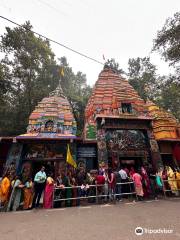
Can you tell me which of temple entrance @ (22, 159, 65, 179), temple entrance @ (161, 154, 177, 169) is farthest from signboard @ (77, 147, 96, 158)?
temple entrance @ (161, 154, 177, 169)

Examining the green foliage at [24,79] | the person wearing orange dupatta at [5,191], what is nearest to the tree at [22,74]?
the green foliage at [24,79]

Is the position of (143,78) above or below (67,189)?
above

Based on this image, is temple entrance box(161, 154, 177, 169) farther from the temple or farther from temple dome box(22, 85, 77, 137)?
temple dome box(22, 85, 77, 137)

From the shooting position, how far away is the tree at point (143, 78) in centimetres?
2655

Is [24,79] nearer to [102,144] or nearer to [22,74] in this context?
[22,74]

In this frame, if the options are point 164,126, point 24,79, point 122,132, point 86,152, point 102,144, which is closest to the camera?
point 102,144

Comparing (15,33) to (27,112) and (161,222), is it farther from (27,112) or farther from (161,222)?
(161,222)

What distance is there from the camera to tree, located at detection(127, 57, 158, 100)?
26.5m

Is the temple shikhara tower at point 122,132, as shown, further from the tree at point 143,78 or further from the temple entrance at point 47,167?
the tree at point 143,78

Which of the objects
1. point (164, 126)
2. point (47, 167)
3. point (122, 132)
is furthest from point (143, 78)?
point (47, 167)

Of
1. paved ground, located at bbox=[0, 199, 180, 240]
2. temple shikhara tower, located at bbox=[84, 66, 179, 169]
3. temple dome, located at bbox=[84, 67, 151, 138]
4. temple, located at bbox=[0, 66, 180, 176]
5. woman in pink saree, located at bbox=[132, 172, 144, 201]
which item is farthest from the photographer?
temple dome, located at bbox=[84, 67, 151, 138]

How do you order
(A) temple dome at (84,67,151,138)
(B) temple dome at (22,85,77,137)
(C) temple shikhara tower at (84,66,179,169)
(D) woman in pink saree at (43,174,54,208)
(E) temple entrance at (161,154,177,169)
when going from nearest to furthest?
(D) woman in pink saree at (43,174,54,208) → (C) temple shikhara tower at (84,66,179,169) → (E) temple entrance at (161,154,177,169) → (A) temple dome at (84,67,151,138) → (B) temple dome at (22,85,77,137)

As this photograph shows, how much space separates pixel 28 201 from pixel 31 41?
21414mm

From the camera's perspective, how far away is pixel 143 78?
89.8 feet
